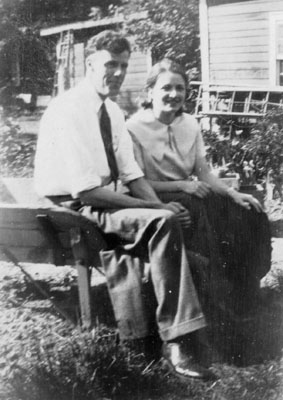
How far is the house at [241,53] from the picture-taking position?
26.3ft

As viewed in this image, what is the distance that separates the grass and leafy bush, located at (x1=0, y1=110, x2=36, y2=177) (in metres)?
2.97

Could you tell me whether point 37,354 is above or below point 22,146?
below

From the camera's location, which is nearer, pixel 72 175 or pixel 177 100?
pixel 72 175

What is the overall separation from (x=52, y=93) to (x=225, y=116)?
7.77ft

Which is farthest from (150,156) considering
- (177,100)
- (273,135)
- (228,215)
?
(273,135)

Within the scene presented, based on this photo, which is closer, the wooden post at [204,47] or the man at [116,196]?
the man at [116,196]

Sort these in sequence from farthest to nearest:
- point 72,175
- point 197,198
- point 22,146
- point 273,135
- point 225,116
Answer: point 225,116
point 22,146
point 273,135
point 197,198
point 72,175

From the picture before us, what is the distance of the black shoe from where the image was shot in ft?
8.05

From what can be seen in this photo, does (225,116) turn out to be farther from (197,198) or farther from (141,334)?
(141,334)

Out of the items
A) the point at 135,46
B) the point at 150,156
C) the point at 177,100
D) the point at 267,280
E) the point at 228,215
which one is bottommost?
the point at 267,280

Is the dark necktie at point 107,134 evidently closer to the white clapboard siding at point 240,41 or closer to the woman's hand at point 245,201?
the woman's hand at point 245,201

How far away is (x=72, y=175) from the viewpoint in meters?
2.69

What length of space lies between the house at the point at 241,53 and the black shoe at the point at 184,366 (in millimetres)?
5348

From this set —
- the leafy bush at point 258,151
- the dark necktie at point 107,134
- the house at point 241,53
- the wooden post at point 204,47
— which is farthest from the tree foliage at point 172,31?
the dark necktie at point 107,134
